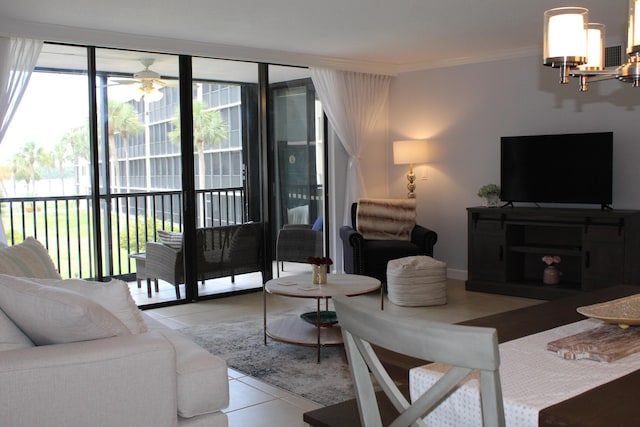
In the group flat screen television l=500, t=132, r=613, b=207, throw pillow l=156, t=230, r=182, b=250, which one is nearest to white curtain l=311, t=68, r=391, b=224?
flat screen television l=500, t=132, r=613, b=207

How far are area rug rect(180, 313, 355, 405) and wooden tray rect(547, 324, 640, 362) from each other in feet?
4.82

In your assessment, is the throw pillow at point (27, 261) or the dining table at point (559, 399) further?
the throw pillow at point (27, 261)

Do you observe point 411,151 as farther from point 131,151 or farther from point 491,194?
point 131,151

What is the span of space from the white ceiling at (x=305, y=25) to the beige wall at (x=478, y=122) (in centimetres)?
33

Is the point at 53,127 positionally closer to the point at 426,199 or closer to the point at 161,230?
the point at 161,230

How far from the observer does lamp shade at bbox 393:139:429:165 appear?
722cm

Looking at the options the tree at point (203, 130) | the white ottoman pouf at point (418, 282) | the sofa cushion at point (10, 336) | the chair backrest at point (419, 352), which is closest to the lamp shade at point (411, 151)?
the white ottoman pouf at point (418, 282)

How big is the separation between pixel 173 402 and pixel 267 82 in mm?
Answer: 4924

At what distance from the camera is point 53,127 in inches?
219

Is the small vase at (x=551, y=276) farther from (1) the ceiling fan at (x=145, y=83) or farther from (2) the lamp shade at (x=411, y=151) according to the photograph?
(1) the ceiling fan at (x=145, y=83)

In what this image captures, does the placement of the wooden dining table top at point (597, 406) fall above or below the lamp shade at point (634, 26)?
below

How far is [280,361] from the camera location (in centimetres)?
438

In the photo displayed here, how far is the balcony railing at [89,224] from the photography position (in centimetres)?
555

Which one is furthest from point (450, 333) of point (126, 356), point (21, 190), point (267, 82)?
point (267, 82)
